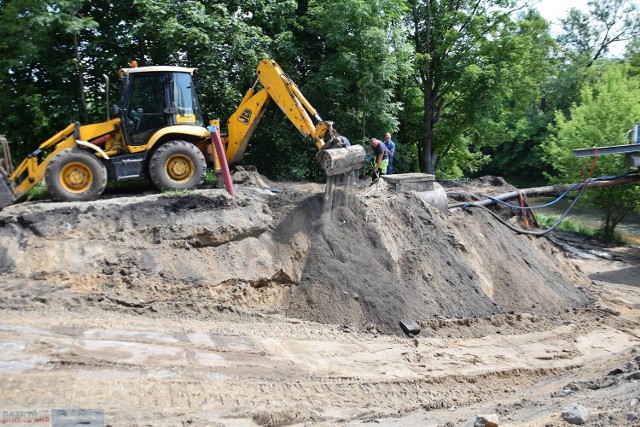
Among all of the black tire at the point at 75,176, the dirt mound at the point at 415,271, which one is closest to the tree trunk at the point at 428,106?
the dirt mound at the point at 415,271

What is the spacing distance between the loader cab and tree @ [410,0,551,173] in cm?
1018

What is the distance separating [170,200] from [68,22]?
18.6ft

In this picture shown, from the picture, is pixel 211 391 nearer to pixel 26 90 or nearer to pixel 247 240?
pixel 247 240

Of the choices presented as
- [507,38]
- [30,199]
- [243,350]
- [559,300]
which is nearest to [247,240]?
[243,350]

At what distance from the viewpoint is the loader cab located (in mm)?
10852

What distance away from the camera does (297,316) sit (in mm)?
9398

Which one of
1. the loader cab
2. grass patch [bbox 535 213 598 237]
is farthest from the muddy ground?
grass patch [bbox 535 213 598 237]

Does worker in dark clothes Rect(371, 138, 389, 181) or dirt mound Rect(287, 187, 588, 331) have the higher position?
worker in dark clothes Rect(371, 138, 389, 181)

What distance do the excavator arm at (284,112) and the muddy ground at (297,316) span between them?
0.78m

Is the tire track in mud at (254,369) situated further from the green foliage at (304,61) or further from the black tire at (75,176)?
the green foliage at (304,61)

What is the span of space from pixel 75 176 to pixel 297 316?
489 cm

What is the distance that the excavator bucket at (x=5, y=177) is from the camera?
32.8ft

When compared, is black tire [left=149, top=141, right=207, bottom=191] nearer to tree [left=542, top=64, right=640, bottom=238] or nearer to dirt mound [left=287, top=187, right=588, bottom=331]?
dirt mound [left=287, top=187, right=588, bottom=331]

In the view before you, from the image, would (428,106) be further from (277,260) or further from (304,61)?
(277,260)
